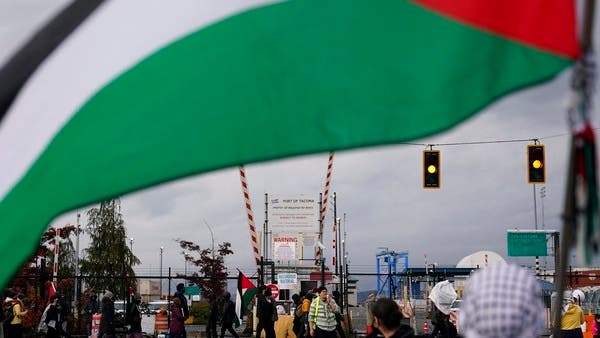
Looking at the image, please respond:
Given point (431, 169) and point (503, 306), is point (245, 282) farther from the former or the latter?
point (503, 306)

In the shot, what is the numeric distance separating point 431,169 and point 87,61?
2174 cm

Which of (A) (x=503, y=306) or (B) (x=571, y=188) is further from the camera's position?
(B) (x=571, y=188)

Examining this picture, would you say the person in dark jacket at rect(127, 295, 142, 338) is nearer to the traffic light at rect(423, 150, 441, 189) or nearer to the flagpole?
the traffic light at rect(423, 150, 441, 189)

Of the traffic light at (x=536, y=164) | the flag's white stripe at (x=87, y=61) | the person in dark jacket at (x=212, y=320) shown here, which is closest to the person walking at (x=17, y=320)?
the person in dark jacket at (x=212, y=320)

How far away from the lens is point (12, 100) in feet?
13.3

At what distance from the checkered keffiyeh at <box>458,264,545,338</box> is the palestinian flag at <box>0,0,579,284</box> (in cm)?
74

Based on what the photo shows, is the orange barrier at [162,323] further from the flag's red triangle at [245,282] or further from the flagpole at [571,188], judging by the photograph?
the flagpole at [571,188]

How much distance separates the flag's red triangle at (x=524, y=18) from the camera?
138 inches

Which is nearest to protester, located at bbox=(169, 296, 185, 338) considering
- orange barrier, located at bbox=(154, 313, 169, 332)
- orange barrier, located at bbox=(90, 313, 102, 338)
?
orange barrier, located at bbox=(90, 313, 102, 338)

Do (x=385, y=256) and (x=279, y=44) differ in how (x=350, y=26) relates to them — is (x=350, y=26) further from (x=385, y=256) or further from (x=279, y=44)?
(x=385, y=256)

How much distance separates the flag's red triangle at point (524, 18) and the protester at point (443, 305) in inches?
637

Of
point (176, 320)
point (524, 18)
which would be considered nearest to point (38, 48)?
point (524, 18)

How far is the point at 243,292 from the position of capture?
91.8ft

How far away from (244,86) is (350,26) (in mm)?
486
